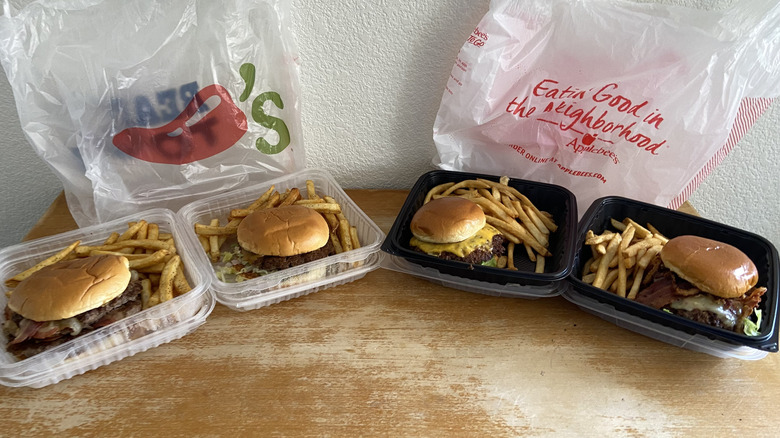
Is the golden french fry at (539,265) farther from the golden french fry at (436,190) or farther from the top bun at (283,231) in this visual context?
the top bun at (283,231)

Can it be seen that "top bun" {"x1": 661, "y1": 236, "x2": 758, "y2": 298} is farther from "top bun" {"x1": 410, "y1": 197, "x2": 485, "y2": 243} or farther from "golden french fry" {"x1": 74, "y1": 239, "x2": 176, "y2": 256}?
"golden french fry" {"x1": 74, "y1": 239, "x2": 176, "y2": 256}

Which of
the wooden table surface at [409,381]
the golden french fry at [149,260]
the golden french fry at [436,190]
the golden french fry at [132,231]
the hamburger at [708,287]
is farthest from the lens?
the golden french fry at [436,190]

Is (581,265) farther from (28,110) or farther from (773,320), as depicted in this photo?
(28,110)

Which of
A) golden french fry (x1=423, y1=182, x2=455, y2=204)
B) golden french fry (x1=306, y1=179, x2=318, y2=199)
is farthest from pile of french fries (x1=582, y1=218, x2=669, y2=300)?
golden french fry (x1=306, y1=179, x2=318, y2=199)

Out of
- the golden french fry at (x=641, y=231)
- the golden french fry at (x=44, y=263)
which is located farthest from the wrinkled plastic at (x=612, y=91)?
the golden french fry at (x=44, y=263)

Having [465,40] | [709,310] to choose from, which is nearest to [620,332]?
[709,310]

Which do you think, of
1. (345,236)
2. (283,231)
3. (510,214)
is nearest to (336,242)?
(345,236)

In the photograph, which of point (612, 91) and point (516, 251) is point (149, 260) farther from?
point (612, 91)
